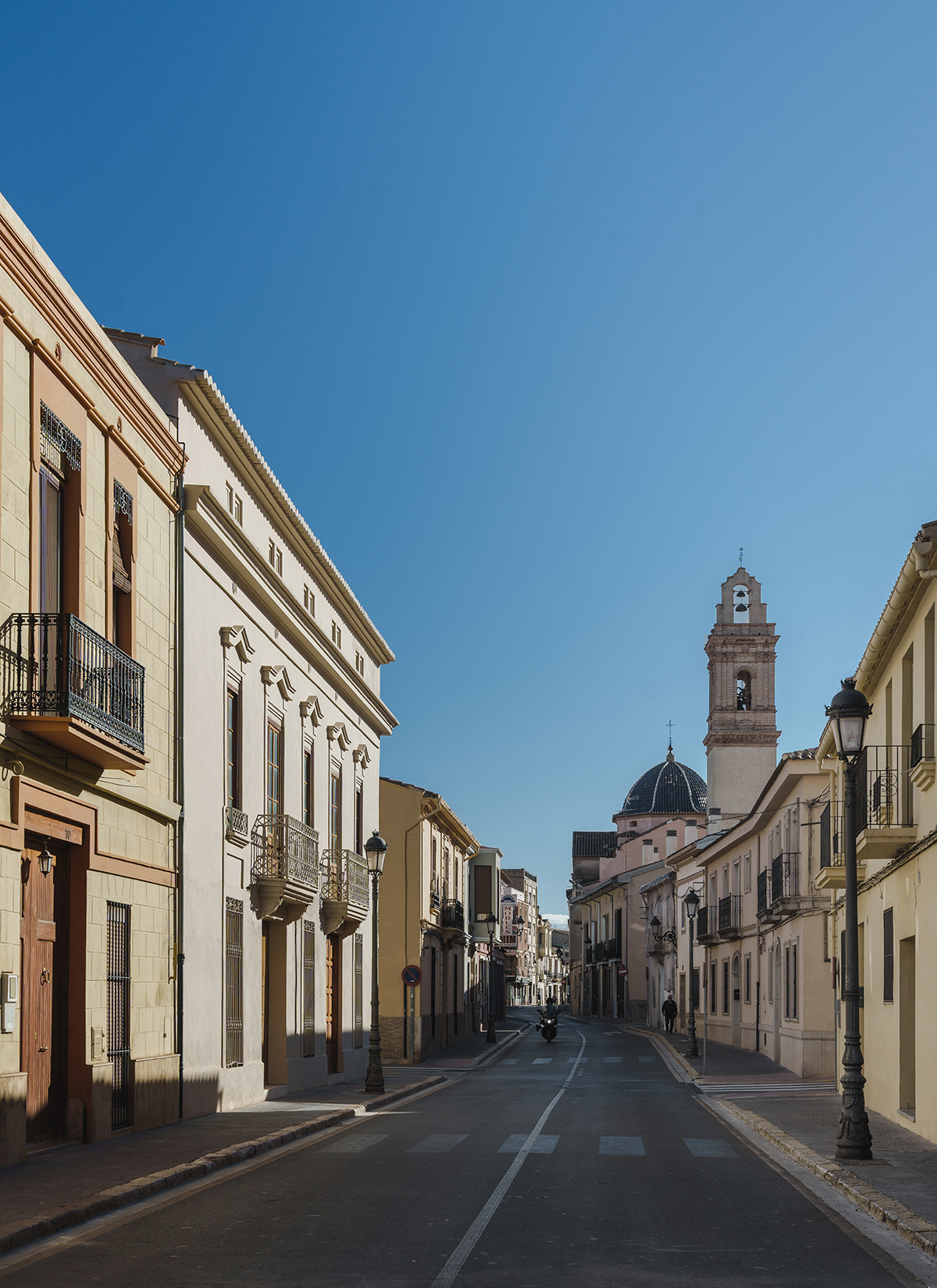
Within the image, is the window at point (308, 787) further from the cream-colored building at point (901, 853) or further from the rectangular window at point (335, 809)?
the cream-colored building at point (901, 853)

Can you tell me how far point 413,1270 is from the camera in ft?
28.1

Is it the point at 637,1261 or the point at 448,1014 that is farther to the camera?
the point at 448,1014

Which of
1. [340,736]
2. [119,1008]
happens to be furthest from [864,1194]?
[340,736]

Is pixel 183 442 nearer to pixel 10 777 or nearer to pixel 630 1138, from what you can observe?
pixel 10 777

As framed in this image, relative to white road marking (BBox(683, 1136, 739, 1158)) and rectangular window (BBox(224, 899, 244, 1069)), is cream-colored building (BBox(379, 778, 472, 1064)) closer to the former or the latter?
rectangular window (BBox(224, 899, 244, 1069))

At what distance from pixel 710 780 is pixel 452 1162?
67.1m

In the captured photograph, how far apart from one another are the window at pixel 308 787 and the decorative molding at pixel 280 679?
2.02 meters

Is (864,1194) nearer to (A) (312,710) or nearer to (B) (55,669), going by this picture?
(B) (55,669)

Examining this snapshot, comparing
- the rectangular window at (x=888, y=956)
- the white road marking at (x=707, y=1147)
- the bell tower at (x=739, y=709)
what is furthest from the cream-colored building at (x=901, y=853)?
the bell tower at (x=739, y=709)

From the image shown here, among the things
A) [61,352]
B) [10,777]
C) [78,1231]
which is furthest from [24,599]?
[78,1231]

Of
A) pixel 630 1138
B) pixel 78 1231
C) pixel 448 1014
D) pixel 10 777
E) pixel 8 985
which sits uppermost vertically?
pixel 10 777

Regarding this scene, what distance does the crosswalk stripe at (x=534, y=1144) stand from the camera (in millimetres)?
15430

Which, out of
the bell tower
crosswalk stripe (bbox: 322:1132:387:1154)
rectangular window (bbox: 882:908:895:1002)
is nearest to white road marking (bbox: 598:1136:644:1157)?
crosswalk stripe (bbox: 322:1132:387:1154)

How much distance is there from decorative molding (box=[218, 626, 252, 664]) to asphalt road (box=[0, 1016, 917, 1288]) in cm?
741
